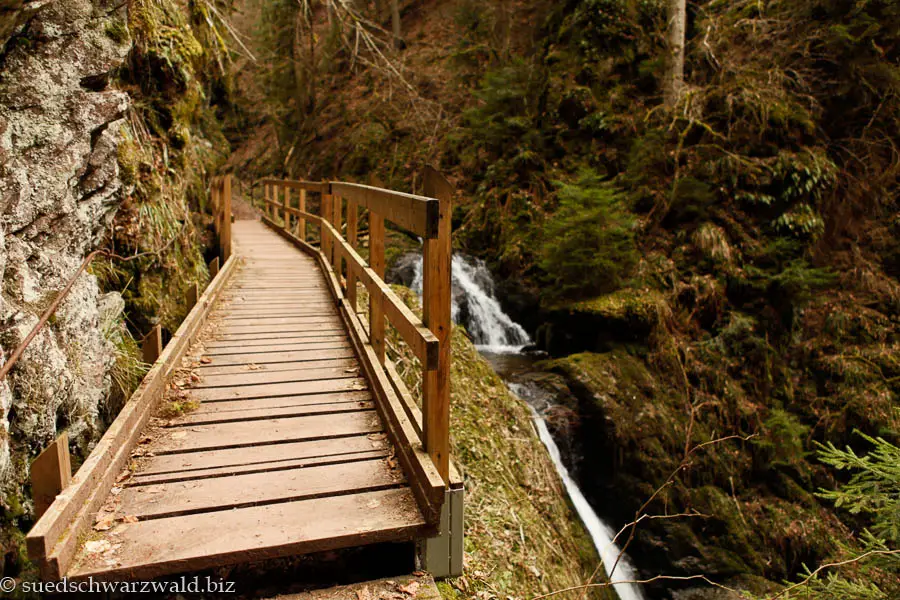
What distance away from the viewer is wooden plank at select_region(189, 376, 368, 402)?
13.5 ft

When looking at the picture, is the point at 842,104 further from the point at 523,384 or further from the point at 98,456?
the point at 98,456

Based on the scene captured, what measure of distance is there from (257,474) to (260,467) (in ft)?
0.22

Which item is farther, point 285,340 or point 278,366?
point 285,340

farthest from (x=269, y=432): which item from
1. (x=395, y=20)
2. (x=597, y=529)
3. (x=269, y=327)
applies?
(x=395, y=20)

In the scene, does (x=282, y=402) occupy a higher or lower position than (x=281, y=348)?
lower

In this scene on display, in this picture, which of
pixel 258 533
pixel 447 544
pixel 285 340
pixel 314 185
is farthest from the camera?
pixel 314 185

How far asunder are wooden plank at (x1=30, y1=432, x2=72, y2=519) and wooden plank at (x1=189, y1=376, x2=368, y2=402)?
1557mm

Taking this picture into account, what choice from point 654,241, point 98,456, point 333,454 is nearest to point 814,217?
point 654,241

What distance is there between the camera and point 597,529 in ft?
23.7

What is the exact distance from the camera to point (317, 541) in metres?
2.62

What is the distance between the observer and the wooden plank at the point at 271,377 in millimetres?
4340

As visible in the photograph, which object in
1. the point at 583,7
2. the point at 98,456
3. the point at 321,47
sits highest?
the point at 321,47

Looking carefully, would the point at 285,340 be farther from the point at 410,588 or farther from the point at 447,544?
the point at 410,588

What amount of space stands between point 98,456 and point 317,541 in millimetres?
1220
